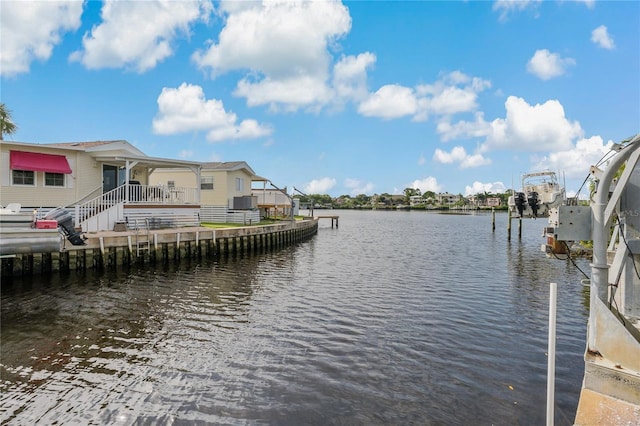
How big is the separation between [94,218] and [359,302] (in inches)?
524

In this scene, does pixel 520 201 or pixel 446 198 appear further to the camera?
pixel 446 198

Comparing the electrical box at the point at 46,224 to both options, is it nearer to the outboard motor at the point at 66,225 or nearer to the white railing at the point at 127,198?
the outboard motor at the point at 66,225

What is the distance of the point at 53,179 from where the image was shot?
1769 centimetres

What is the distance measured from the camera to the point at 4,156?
16141 millimetres

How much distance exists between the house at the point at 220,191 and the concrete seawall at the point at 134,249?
4.58 m

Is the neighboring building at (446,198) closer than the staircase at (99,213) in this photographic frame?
No

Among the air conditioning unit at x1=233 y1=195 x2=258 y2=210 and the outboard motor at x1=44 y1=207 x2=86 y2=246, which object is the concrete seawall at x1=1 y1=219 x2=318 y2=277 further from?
the air conditioning unit at x1=233 y1=195 x2=258 y2=210

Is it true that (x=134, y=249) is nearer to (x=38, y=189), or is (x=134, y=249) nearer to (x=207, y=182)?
(x=38, y=189)

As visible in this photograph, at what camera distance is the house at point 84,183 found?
1645 cm

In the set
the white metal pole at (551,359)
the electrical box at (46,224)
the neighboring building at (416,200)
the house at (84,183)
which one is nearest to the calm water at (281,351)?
the white metal pole at (551,359)

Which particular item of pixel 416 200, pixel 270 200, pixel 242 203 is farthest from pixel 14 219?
pixel 416 200

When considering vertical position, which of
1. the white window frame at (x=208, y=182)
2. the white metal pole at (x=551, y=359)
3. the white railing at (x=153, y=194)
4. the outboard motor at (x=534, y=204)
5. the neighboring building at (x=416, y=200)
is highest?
the neighboring building at (x=416, y=200)

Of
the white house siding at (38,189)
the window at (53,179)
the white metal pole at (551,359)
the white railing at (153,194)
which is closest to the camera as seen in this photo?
the white metal pole at (551,359)

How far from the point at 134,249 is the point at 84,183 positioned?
5.47 metres
